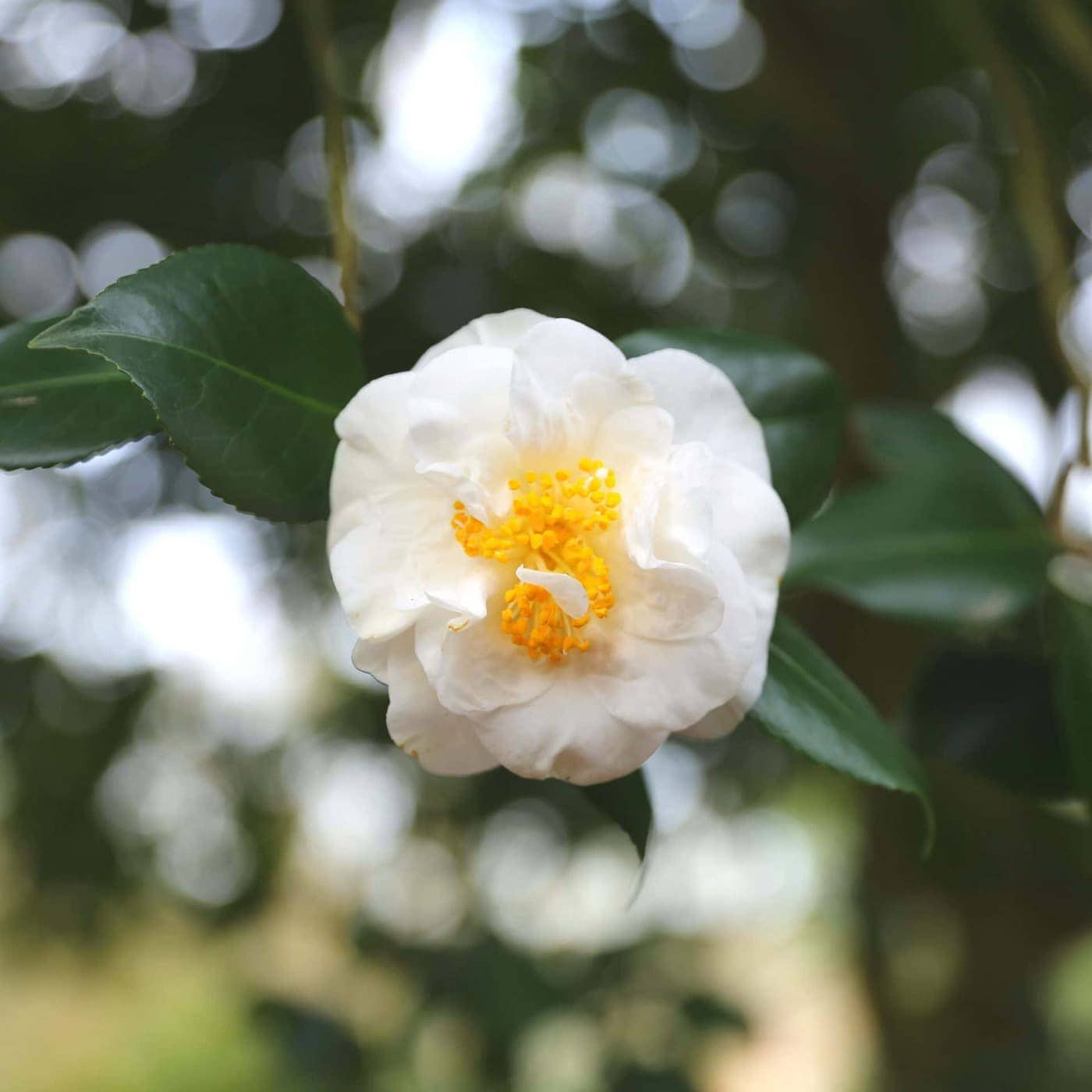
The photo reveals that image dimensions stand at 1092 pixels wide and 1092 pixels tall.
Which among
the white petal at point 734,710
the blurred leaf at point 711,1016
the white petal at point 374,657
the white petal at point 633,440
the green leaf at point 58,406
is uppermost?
the white petal at point 633,440

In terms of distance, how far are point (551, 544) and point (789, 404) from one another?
21 centimetres

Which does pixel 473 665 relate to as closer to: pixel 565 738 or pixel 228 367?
pixel 565 738

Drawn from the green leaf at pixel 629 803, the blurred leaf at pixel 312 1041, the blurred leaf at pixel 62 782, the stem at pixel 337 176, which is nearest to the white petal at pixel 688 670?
the green leaf at pixel 629 803

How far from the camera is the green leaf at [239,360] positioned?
0.42 meters


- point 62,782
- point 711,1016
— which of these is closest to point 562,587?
point 62,782

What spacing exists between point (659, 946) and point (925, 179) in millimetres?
1465

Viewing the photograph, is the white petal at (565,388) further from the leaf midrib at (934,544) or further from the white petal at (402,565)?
the leaf midrib at (934,544)

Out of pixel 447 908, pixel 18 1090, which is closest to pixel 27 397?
pixel 447 908

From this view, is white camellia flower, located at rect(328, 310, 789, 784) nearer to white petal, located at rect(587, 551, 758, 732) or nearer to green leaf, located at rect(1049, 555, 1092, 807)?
white petal, located at rect(587, 551, 758, 732)

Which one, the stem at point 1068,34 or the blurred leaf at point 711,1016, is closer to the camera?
the stem at point 1068,34

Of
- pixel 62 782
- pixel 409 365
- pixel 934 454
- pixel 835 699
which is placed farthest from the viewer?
pixel 62 782

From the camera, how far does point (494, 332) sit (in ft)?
1.56

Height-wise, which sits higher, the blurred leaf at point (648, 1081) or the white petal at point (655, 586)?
the white petal at point (655, 586)

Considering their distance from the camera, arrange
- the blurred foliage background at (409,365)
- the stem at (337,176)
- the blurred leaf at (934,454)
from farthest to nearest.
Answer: the blurred foliage background at (409,365), the blurred leaf at (934,454), the stem at (337,176)
